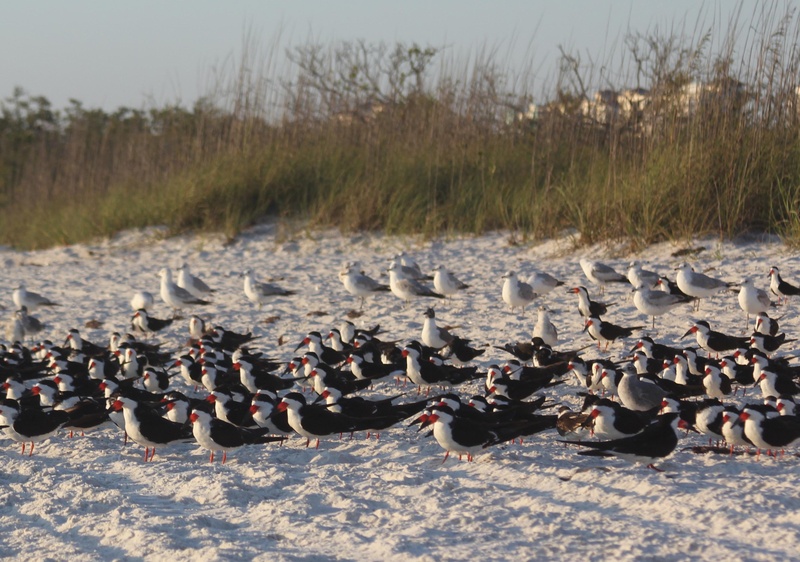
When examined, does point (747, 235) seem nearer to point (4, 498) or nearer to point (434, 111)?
point (434, 111)

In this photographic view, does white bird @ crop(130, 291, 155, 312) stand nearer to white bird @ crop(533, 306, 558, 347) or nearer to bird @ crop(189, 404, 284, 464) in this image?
white bird @ crop(533, 306, 558, 347)

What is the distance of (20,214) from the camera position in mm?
19469

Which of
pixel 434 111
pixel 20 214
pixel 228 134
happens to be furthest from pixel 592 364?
pixel 20 214

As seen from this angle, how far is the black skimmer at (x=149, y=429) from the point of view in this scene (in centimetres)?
627

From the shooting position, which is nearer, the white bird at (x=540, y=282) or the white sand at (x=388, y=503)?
the white sand at (x=388, y=503)

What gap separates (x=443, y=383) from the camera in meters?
7.80

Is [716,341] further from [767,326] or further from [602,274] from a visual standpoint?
[602,274]

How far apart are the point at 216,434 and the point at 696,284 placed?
16.4 feet

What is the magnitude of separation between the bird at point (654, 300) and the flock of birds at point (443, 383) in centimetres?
1

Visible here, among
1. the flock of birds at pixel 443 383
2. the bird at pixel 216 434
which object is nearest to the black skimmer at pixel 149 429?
the flock of birds at pixel 443 383

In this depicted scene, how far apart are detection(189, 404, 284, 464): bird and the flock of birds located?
1cm

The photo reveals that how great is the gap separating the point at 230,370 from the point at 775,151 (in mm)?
6195

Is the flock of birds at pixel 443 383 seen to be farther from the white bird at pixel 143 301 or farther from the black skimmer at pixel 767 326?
the white bird at pixel 143 301

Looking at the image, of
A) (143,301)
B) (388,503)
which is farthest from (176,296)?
(388,503)
